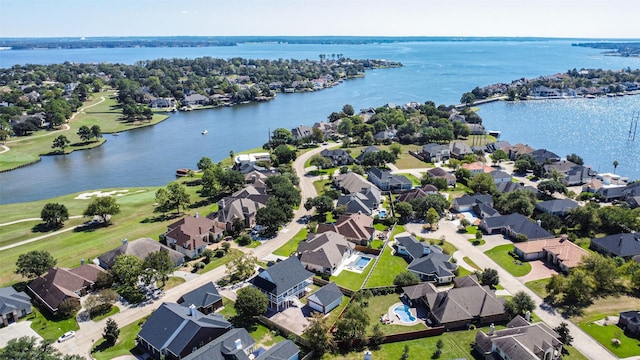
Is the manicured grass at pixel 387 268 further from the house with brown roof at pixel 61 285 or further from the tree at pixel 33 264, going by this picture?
the tree at pixel 33 264

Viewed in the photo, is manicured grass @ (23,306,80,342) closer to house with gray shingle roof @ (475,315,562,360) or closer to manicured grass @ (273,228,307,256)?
manicured grass @ (273,228,307,256)

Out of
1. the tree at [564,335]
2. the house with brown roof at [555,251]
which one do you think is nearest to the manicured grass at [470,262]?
the house with brown roof at [555,251]

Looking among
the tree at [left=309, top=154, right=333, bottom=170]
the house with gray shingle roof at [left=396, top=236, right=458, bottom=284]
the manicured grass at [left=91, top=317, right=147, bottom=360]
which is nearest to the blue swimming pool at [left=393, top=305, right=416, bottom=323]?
the house with gray shingle roof at [left=396, top=236, right=458, bottom=284]

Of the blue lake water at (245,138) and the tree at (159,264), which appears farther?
the blue lake water at (245,138)

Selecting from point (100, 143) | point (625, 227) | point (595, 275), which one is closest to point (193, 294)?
point (595, 275)

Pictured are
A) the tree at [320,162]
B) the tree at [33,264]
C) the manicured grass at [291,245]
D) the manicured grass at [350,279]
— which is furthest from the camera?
the tree at [320,162]

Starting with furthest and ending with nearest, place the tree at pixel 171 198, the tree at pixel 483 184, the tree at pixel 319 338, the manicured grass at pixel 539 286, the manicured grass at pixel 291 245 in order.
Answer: the tree at pixel 483 184
the tree at pixel 171 198
the manicured grass at pixel 291 245
the manicured grass at pixel 539 286
the tree at pixel 319 338

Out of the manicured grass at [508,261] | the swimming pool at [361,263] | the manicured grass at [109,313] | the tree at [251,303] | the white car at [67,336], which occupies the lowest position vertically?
the manicured grass at [508,261]

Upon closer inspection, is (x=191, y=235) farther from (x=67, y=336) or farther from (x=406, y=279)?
(x=406, y=279)
